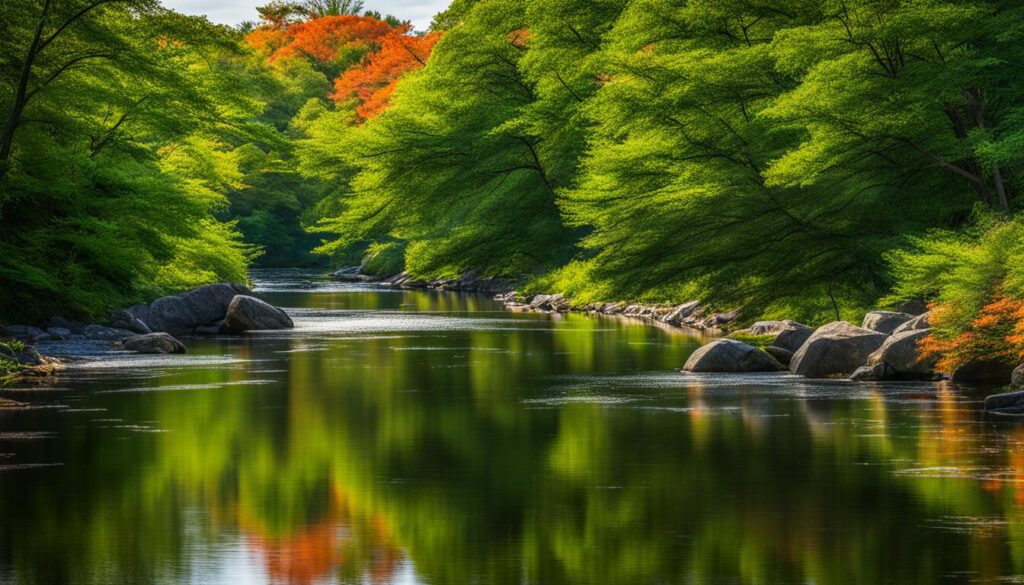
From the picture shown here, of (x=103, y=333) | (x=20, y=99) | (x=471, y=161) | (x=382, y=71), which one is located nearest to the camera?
(x=20, y=99)

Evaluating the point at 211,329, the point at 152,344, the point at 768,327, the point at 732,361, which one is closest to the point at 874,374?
the point at 732,361

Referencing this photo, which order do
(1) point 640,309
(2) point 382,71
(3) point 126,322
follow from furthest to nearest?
(2) point 382,71, (1) point 640,309, (3) point 126,322

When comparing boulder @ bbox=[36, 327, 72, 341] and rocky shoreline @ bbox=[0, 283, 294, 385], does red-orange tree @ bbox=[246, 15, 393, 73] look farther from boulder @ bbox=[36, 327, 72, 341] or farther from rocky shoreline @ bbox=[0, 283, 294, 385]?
boulder @ bbox=[36, 327, 72, 341]

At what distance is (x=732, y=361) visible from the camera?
25.8 meters

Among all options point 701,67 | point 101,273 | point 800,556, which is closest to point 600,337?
point 701,67

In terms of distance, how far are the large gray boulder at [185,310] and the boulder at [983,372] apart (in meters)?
19.3

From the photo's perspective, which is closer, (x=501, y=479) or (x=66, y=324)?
(x=501, y=479)

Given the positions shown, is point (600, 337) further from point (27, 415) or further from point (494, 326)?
point (27, 415)

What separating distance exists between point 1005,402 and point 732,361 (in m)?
7.04

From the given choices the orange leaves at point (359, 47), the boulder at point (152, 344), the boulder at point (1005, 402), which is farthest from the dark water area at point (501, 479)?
the orange leaves at point (359, 47)

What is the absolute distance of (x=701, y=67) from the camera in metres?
36.0

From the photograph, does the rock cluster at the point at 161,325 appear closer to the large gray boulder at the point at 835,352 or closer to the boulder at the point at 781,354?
the boulder at the point at 781,354

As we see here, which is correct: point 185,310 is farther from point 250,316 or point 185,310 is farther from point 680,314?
point 680,314

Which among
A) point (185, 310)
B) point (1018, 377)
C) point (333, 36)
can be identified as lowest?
point (1018, 377)
